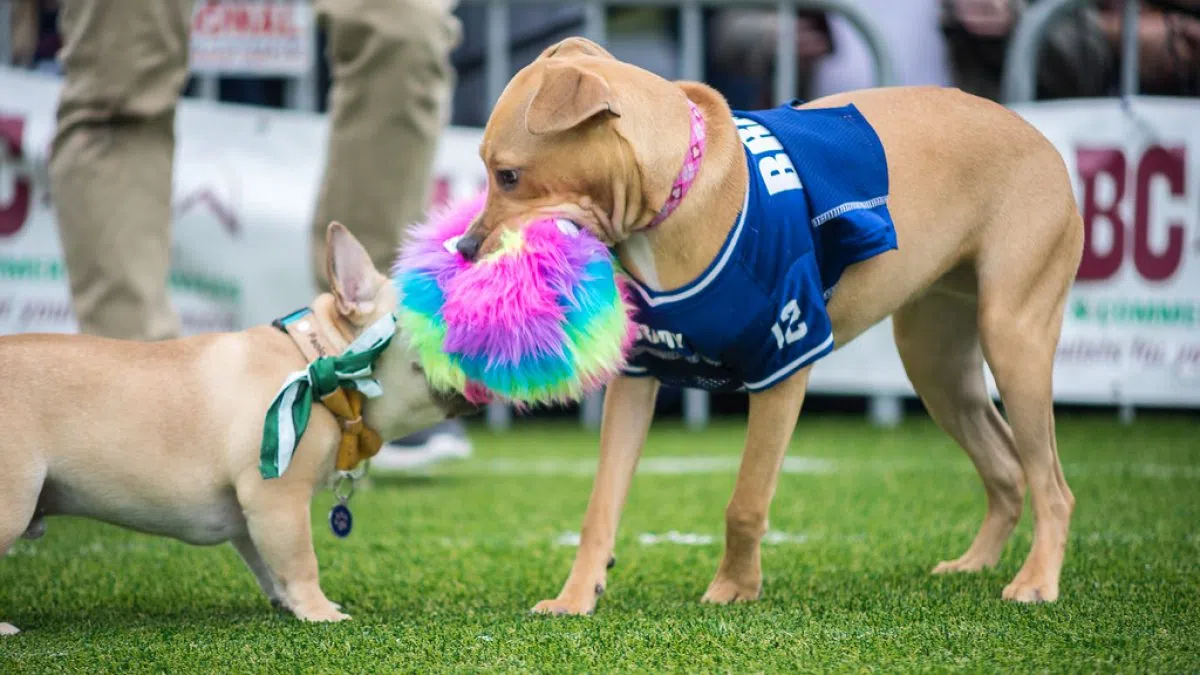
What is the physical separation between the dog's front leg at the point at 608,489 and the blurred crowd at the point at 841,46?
3.94m

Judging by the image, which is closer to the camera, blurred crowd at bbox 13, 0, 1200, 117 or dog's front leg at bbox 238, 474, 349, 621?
dog's front leg at bbox 238, 474, 349, 621

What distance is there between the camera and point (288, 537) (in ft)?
8.80

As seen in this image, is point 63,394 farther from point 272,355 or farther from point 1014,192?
point 1014,192

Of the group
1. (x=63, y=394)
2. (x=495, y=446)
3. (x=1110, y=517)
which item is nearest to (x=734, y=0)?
(x=495, y=446)

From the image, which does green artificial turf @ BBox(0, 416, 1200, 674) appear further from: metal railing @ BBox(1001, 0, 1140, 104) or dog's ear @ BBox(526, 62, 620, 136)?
metal railing @ BBox(1001, 0, 1140, 104)

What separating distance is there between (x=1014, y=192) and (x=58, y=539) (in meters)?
2.57

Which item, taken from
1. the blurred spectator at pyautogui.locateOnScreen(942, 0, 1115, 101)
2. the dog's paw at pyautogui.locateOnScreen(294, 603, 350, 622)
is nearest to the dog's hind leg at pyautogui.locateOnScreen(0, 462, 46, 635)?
the dog's paw at pyautogui.locateOnScreen(294, 603, 350, 622)

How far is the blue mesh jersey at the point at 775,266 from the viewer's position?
2.66m

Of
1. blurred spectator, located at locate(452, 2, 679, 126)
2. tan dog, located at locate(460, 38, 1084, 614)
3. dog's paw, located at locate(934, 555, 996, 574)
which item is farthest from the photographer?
blurred spectator, located at locate(452, 2, 679, 126)

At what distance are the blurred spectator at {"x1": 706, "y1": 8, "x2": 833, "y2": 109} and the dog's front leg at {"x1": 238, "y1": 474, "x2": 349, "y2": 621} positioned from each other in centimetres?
441

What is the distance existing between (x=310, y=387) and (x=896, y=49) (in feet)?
15.5

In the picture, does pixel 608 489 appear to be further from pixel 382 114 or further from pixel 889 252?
pixel 382 114

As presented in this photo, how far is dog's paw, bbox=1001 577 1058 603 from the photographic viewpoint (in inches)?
109

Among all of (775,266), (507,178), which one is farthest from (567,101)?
(775,266)
